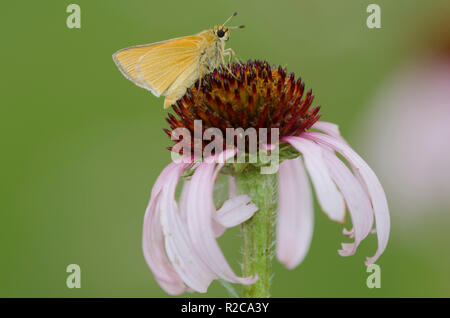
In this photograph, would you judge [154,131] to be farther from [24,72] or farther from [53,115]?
[24,72]

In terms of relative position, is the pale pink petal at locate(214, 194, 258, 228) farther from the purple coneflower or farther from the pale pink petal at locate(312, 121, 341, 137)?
the pale pink petal at locate(312, 121, 341, 137)

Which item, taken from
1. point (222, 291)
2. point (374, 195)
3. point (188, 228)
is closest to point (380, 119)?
point (222, 291)

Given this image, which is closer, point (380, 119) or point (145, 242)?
point (145, 242)

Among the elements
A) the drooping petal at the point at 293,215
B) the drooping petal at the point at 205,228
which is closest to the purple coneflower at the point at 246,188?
the drooping petal at the point at 205,228

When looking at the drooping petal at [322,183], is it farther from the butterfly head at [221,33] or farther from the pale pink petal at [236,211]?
the butterfly head at [221,33]

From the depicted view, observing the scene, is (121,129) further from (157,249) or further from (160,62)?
(157,249)
